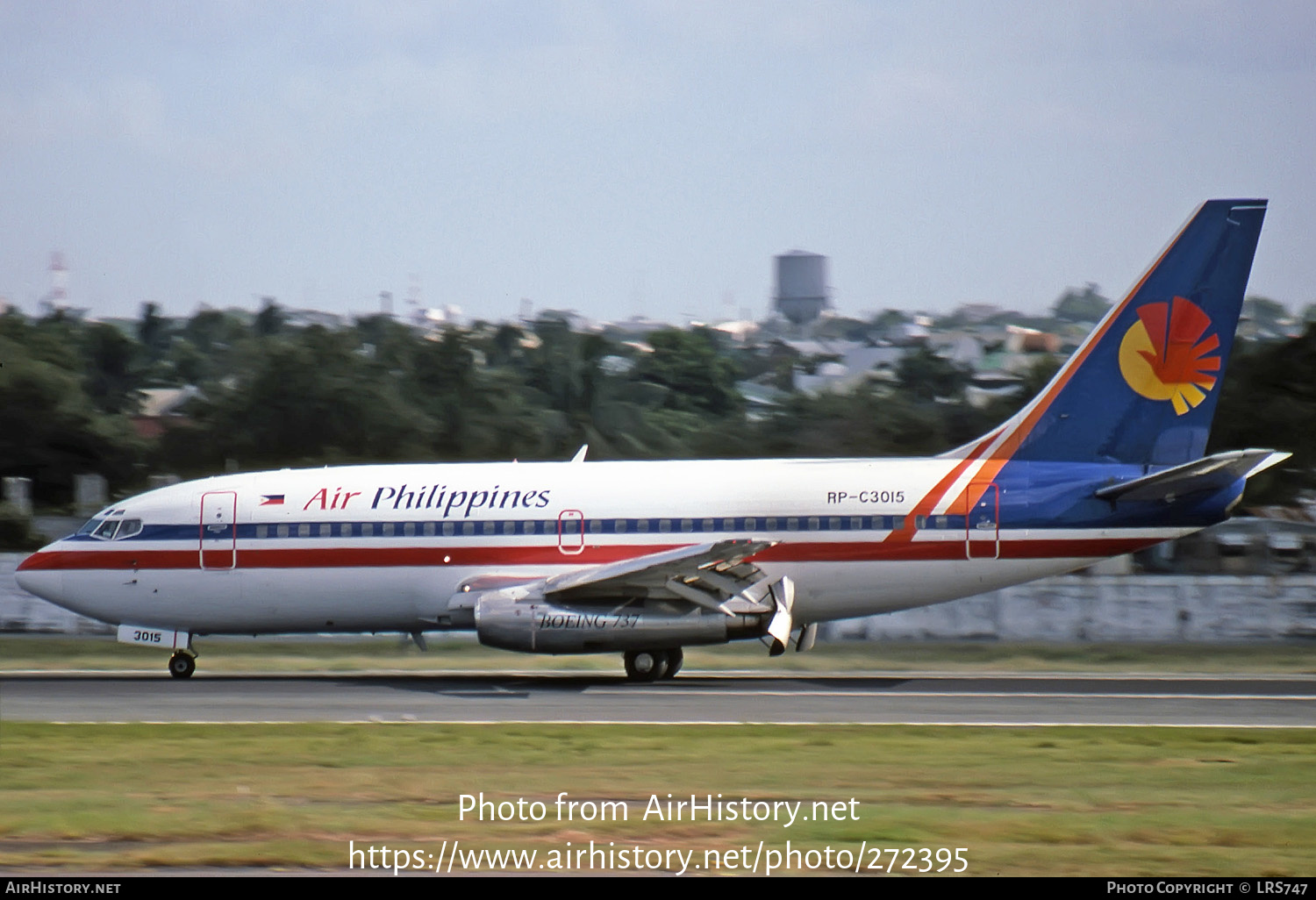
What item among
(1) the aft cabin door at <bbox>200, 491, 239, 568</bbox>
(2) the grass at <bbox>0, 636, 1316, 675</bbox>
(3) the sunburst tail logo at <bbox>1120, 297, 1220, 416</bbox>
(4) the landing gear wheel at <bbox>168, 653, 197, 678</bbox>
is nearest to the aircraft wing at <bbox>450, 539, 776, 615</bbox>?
(2) the grass at <bbox>0, 636, 1316, 675</bbox>

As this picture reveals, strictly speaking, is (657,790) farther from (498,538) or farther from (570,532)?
(498,538)

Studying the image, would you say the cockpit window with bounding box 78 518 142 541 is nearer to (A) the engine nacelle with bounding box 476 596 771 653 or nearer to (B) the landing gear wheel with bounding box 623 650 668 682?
(A) the engine nacelle with bounding box 476 596 771 653

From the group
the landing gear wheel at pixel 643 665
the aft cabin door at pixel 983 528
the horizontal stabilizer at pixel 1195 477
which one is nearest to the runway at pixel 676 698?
the landing gear wheel at pixel 643 665

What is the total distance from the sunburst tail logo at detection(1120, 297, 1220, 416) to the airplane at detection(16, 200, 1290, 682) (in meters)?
0.03

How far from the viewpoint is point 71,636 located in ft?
104

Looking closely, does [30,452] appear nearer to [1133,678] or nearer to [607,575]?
[607,575]

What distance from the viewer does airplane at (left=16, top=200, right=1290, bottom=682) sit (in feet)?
78.0

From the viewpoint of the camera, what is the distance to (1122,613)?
29750 mm

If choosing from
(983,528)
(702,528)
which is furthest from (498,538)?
(983,528)

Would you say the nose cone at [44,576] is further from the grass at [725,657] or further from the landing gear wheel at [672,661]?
the landing gear wheel at [672,661]

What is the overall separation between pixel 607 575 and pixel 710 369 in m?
45.1

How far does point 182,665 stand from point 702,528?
9182 millimetres

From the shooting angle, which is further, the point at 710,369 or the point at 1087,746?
the point at 710,369
